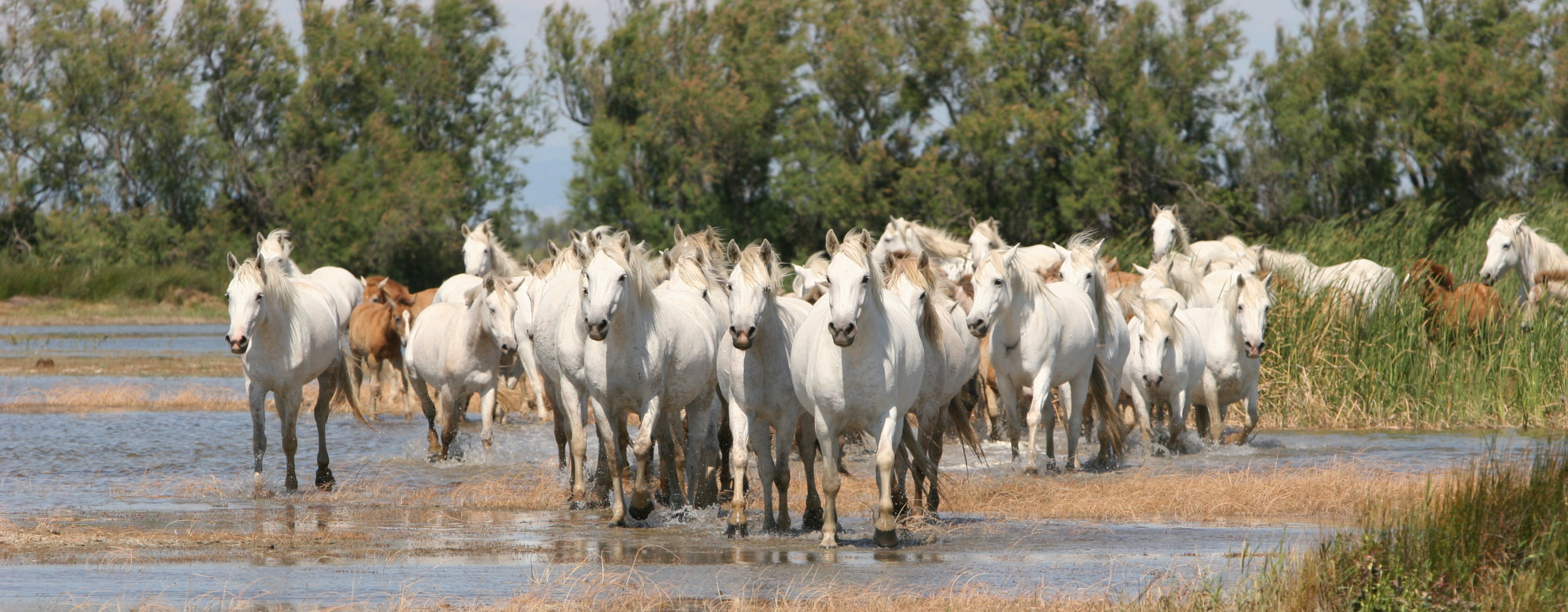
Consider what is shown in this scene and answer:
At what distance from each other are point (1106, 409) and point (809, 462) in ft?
14.3

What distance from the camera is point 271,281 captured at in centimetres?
1063

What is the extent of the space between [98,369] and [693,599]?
1864 cm

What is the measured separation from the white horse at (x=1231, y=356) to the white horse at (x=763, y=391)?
5.59 m

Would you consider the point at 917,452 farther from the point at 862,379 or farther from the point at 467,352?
the point at 467,352

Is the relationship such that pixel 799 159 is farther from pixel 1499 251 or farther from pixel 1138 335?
pixel 1138 335

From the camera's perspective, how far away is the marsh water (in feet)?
21.5

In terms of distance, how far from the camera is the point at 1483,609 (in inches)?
226

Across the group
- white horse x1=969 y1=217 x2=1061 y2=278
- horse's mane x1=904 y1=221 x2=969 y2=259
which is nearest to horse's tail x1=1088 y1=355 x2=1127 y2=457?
horse's mane x1=904 y1=221 x2=969 y2=259

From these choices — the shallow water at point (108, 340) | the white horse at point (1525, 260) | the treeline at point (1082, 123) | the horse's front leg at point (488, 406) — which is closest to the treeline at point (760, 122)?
the treeline at point (1082, 123)

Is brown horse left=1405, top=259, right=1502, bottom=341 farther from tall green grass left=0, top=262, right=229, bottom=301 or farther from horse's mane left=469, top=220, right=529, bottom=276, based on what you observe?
tall green grass left=0, top=262, right=229, bottom=301

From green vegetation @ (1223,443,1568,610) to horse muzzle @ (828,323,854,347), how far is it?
227 cm

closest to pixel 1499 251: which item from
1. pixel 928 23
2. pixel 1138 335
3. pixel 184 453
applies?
pixel 1138 335

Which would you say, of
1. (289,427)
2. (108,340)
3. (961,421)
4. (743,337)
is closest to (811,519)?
(743,337)

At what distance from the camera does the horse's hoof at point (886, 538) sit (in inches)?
310
